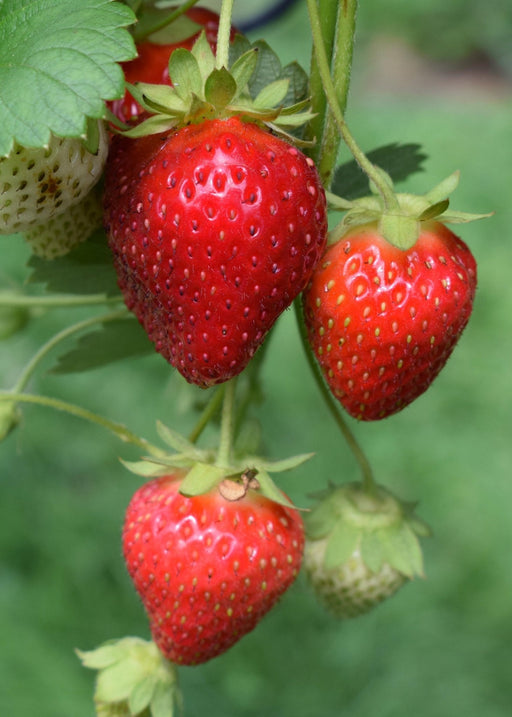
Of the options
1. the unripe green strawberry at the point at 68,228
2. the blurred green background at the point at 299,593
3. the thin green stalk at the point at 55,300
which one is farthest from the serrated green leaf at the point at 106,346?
the blurred green background at the point at 299,593

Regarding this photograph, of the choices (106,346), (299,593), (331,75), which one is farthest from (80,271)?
(299,593)

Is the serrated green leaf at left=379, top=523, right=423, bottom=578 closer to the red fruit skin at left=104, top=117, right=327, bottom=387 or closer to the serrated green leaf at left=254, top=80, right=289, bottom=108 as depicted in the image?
the red fruit skin at left=104, top=117, right=327, bottom=387

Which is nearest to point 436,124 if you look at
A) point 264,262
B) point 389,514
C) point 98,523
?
point 98,523

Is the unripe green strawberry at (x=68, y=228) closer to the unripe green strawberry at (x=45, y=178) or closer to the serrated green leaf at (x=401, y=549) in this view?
the unripe green strawberry at (x=45, y=178)

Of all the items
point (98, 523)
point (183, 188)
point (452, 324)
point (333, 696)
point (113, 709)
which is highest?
point (183, 188)

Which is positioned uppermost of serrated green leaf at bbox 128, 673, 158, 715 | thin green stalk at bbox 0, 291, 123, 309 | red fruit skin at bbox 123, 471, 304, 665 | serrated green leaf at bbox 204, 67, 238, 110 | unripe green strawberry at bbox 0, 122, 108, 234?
serrated green leaf at bbox 204, 67, 238, 110

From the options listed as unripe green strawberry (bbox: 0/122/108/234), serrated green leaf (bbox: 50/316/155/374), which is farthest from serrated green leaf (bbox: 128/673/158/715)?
unripe green strawberry (bbox: 0/122/108/234)

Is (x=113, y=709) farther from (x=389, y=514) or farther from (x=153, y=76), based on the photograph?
(x=153, y=76)
